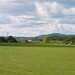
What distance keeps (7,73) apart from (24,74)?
4.70 ft

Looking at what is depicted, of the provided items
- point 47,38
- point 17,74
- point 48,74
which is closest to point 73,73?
point 48,74

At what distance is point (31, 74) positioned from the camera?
15391 millimetres

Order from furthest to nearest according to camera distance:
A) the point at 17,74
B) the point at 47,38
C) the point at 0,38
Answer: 1. the point at 47,38
2. the point at 0,38
3. the point at 17,74

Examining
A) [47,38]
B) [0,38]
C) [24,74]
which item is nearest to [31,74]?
[24,74]

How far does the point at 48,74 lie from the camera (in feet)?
50.9

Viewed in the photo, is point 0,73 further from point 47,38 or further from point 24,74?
point 47,38

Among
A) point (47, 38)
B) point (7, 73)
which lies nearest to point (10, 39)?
point (47, 38)

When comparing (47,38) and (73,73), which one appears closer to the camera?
(73,73)

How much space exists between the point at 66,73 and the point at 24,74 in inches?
140

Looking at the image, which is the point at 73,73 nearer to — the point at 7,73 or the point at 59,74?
the point at 59,74

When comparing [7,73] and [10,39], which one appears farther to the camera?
[10,39]

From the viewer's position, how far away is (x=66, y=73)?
16.1m

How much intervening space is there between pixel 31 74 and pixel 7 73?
197 cm

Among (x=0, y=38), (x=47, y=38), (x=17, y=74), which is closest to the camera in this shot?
(x=17, y=74)
